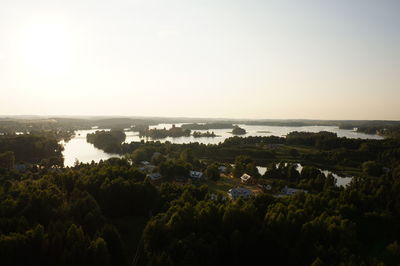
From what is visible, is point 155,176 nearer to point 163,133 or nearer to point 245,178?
point 245,178

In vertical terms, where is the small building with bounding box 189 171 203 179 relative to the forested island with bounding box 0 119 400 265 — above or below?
below

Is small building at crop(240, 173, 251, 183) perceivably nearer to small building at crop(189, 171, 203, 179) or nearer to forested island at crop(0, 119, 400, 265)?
small building at crop(189, 171, 203, 179)

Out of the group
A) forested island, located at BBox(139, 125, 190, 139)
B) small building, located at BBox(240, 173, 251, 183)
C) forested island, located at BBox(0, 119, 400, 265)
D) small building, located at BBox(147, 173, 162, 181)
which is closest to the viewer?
forested island, located at BBox(0, 119, 400, 265)

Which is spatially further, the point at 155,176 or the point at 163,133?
the point at 163,133

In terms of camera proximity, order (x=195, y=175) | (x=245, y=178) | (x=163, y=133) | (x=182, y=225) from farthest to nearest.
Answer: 1. (x=163, y=133)
2. (x=245, y=178)
3. (x=195, y=175)
4. (x=182, y=225)

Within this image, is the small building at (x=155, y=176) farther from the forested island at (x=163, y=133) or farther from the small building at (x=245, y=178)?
the forested island at (x=163, y=133)

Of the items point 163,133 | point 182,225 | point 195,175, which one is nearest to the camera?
point 182,225

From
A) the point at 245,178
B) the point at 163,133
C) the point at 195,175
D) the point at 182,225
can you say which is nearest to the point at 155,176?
the point at 195,175

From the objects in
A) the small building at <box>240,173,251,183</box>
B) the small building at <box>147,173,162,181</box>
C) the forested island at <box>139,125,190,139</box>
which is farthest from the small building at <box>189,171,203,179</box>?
the forested island at <box>139,125,190,139</box>

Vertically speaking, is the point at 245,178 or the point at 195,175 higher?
the point at 195,175

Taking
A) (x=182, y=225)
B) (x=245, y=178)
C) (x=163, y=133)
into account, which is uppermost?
(x=163, y=133)

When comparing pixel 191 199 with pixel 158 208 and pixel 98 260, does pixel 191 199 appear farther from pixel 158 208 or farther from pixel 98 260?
pixel 98 260
